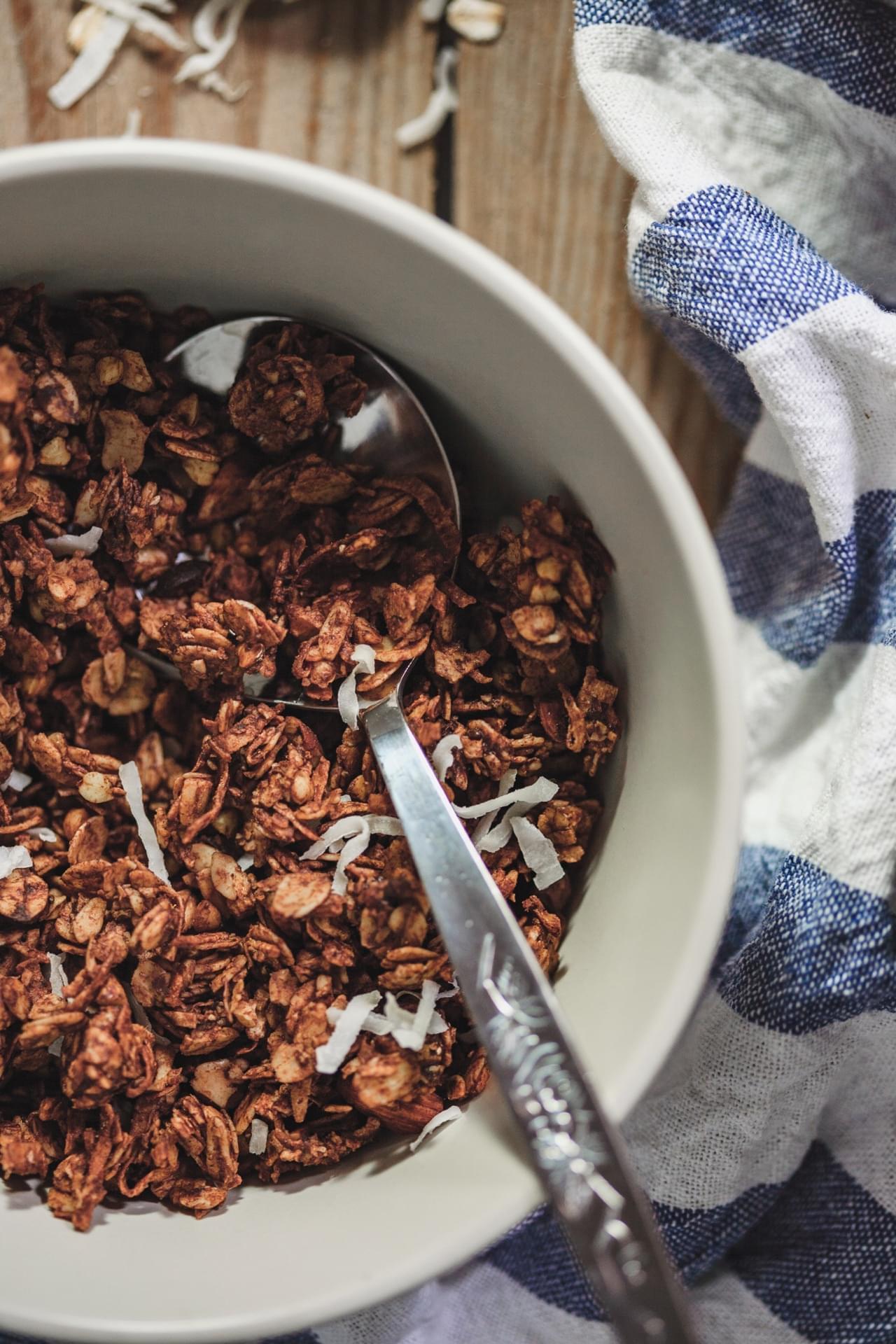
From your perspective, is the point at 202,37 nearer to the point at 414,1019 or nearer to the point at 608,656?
the point at 608,656

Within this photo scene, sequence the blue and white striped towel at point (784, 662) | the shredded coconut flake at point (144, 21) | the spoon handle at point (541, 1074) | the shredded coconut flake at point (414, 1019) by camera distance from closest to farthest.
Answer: the spoon handle at point (541, 1074), the shredded coconut flake at point (414, 1019), the blue and white striped towel at point (784, 662), the shredded coconut flake at point (144, 21)

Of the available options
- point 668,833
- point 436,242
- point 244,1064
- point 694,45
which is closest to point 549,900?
point 668,833

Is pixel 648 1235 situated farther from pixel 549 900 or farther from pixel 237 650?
pixel 237 650

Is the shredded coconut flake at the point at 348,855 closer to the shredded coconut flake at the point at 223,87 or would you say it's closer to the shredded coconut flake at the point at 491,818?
the shredded coconut flake at the point at 491,818

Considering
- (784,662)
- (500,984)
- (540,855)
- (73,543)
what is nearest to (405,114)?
(73,543)

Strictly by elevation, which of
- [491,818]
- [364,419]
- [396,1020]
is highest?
[364,419]

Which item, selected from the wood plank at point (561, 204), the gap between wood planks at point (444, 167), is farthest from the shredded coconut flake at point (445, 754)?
the gap between wood planks at point (444, 167)
